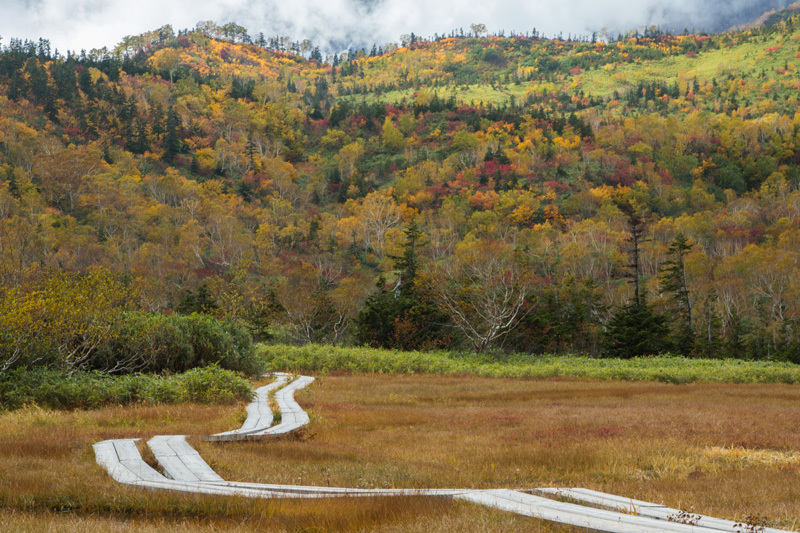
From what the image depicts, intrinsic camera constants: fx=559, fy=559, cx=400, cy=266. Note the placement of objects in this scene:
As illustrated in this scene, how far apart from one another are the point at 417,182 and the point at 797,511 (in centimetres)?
13554

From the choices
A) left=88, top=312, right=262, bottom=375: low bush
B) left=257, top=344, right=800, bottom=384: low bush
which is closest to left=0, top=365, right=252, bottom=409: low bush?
left=88, top=312, right=262, bottom=375: low bush

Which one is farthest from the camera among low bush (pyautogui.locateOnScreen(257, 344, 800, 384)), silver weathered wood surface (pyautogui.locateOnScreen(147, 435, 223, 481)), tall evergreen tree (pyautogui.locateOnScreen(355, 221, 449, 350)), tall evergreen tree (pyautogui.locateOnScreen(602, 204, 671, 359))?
tall evergreen tree (pyautogui.locateOnScreen(355, 221, 449, 350))

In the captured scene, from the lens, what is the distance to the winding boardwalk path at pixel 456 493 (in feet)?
Answer: 15.6

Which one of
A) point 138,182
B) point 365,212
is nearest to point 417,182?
point 365,212

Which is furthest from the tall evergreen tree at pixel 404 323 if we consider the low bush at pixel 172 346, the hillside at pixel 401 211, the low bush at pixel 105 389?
the low bush at pixel 105 389

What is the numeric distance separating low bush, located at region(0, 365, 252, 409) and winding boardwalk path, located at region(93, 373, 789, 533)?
800 centimetres

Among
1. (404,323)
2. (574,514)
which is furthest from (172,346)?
(404,323)

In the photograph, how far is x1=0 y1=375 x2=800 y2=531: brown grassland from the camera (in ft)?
17.6

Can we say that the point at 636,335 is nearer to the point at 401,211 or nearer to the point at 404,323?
the point at 404,323

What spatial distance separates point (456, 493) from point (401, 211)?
387ft

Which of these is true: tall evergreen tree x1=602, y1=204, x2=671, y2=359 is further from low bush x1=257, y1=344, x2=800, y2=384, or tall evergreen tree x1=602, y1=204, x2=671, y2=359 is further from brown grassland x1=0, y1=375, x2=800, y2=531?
brown grassland x1=0, y1=375, x2=800, y2=531

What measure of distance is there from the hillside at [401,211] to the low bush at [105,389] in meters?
7.84

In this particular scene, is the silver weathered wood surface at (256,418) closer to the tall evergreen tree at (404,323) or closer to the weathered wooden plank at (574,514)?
the weathered wooden plank at (574,514)

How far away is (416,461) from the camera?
9680 millimetres
